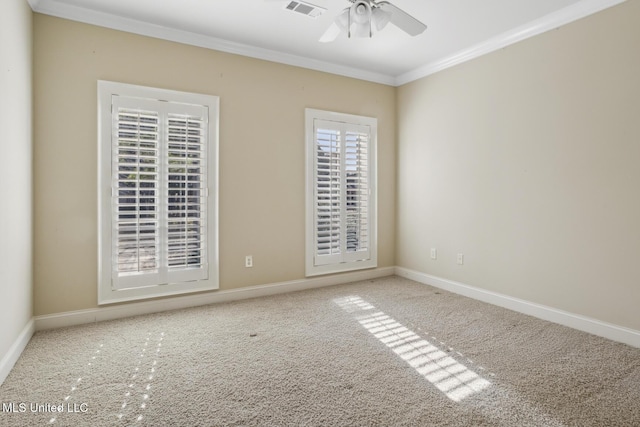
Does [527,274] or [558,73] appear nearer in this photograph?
[558,73]

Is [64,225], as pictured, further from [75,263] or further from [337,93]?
[337,93]

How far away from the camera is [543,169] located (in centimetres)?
309

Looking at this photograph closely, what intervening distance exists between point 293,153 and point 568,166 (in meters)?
2.58

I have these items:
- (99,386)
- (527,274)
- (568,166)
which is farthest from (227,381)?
(568,166)

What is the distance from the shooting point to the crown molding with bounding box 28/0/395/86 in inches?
111

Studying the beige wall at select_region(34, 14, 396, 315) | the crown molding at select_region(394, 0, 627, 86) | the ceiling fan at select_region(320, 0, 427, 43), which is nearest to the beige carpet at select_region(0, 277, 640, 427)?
the beige wall at select_region(34, 14, 396, 315)

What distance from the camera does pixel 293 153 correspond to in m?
3.92

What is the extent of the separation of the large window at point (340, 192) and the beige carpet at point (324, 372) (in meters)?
1.06

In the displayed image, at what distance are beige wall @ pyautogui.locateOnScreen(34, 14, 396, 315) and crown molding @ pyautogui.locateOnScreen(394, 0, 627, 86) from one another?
2.18ft

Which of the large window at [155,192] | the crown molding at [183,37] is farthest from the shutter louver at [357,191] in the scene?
the large window at [155,192]

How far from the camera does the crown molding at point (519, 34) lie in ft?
8.93

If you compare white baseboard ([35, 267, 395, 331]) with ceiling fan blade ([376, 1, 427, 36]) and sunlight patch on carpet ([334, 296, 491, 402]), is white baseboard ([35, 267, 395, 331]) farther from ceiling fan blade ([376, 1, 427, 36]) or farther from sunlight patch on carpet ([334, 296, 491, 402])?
ceiling fan blade ([376, 1, 427, 36])

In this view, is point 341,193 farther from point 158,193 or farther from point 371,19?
point 371,19

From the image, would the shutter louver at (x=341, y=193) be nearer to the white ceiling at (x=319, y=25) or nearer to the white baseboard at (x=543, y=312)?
the white ceiling at (x=319, y=25)
